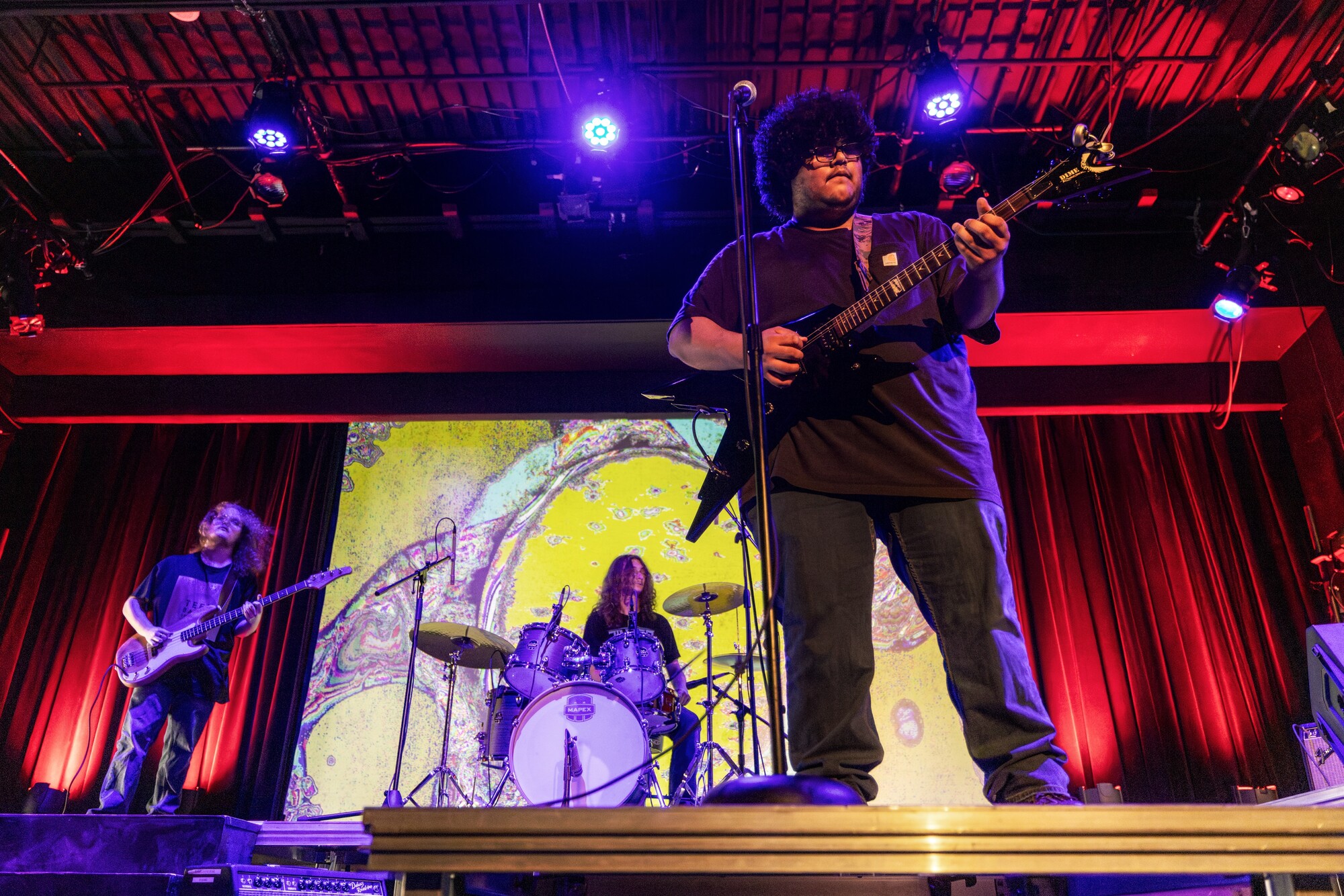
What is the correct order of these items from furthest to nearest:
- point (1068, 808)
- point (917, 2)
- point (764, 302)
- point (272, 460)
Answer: point (272, 460), point (917, 2), point (764, 302), point (1068, 808)

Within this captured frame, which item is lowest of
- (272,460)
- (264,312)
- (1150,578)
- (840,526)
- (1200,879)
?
(1200,879)

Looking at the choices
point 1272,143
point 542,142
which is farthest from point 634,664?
point 1272,143

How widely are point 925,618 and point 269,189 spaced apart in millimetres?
4716

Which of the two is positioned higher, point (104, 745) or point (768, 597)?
point (104, 745)

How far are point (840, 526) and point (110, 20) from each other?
4817mm

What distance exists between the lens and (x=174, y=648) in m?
4.92

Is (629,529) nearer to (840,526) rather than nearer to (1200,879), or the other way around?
(840,526)

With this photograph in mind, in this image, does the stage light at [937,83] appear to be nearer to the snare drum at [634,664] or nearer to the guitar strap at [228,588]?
the snare drum at [634,664]

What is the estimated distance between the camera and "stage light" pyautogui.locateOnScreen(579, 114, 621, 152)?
Answer: 15.4ft

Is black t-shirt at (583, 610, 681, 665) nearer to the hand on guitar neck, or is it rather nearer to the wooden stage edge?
the hand on guitar neck

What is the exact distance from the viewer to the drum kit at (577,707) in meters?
4.36

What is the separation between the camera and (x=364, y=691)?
564 cm

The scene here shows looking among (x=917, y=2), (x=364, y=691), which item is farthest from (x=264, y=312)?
(x=917, y=2)

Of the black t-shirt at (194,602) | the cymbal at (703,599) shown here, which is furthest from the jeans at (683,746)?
the black t-shirt at (194,602)
